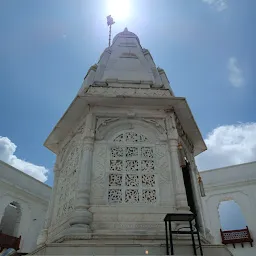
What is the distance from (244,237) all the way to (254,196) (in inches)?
102

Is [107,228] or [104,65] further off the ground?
[104,65]

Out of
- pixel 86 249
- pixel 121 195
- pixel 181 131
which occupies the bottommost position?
pixel 86 249

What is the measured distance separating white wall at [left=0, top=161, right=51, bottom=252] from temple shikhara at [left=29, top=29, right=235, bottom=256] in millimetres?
8804

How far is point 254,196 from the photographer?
16.3 metres

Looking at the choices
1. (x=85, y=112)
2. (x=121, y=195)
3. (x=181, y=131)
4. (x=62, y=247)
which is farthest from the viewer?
(x=181, y=131)

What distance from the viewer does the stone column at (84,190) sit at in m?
5.45

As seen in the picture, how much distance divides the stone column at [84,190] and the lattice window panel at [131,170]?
55 cm

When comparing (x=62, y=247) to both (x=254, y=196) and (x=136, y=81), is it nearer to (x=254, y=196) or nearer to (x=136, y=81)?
(x=136, y=81)

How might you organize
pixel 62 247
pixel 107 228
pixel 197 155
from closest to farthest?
pixel 62 247
pixel 107 228
pixel 197 155

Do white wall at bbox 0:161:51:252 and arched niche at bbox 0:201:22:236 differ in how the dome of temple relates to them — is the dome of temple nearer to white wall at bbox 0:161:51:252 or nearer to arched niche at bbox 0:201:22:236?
white wall at bbox 0:161:51:252

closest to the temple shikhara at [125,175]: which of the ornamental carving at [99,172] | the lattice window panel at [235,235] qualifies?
the ornamental carving at [99,172]

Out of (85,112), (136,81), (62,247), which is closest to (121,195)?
(62,247)

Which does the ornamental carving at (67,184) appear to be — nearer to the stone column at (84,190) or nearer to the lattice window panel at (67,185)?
the lattice window panel at (67,185)

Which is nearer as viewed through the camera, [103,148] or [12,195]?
[103,148]
